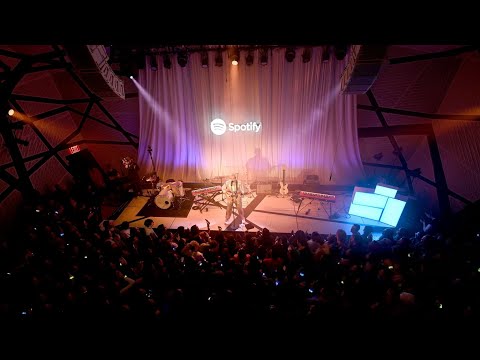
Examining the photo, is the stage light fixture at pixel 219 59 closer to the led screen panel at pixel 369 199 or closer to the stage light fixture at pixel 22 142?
the led screen panel at pixel 369 199

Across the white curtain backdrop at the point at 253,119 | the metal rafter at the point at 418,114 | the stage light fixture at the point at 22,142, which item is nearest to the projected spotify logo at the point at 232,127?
the white curtain backdrop at the point at 253,119

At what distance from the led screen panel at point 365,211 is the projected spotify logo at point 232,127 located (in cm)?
425

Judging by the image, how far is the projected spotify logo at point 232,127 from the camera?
11.4m

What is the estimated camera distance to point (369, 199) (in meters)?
9.08

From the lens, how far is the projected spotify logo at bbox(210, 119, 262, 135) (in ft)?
37.4

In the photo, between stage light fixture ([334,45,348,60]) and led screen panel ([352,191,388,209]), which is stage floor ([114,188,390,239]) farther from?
stage light fixture ([334,45,348,60])

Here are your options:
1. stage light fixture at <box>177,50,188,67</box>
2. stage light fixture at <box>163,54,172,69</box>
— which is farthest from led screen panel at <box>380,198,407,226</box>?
stage light fixture at <box>163,54,172,69</box>

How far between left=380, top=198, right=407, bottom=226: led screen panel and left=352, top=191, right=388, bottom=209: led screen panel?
170mm

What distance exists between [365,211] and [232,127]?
5248 mm

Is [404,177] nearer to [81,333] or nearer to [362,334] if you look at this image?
[362,334]

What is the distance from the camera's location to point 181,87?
1121 centimetres

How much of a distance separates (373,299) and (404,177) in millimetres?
7741

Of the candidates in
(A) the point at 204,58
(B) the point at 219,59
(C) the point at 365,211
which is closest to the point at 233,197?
(C) the point at 365,211

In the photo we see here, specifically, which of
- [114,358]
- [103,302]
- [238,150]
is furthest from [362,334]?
[238,150]
